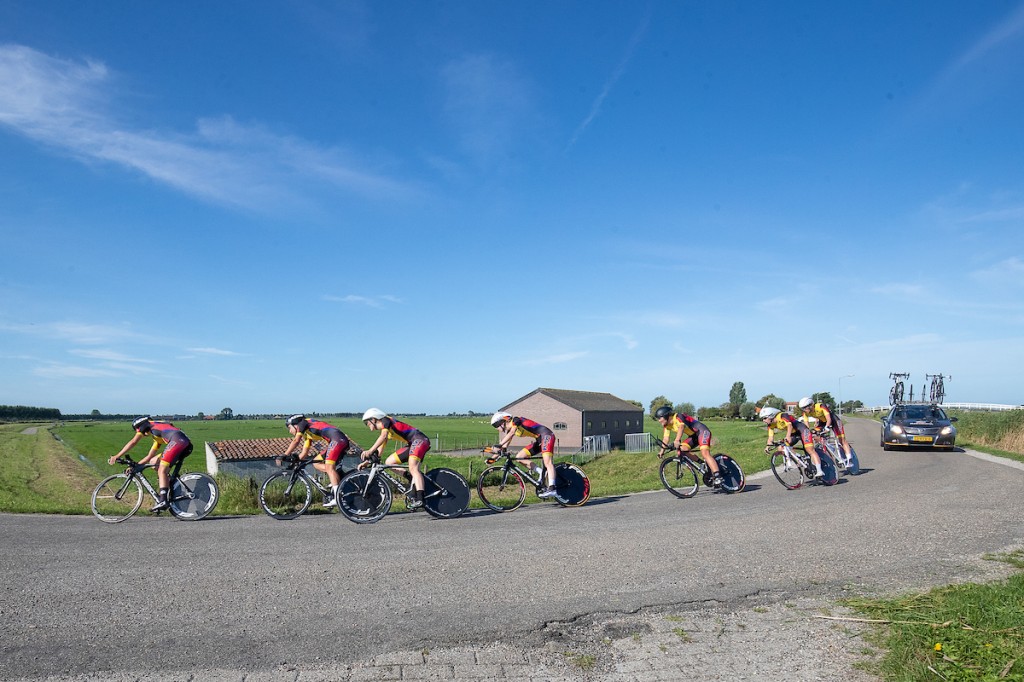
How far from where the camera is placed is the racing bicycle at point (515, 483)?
11102 mm

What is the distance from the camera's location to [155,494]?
35.3 ft

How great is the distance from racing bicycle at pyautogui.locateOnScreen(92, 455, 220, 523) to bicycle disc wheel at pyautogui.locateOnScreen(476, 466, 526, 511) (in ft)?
14.3

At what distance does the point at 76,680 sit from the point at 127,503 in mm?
7649

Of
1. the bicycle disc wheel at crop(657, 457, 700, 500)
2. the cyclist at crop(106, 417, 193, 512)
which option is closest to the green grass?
the cyclist at crop(106, 417, 193, 512)

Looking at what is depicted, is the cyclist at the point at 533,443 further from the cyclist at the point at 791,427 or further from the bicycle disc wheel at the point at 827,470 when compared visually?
the bicycle disc wheel at the point at 827,470

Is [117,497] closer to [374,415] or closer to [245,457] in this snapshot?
[374,415]

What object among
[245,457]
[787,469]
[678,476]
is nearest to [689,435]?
[678,476]

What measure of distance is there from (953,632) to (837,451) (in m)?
11.9

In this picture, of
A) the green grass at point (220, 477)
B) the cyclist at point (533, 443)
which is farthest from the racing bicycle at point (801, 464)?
the cyclist at point (533, 443)

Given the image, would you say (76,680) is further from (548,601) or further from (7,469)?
(7,469)

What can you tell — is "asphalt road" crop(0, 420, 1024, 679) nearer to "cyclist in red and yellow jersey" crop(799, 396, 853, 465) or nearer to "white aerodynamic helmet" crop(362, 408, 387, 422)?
"white aerodynamic helmet" crop(362, 408, 387, 422)

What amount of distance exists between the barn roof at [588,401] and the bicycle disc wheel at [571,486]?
5184cm

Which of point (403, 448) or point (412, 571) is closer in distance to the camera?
point (412, 571)

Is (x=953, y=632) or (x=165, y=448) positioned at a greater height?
(x=165, y=448)
